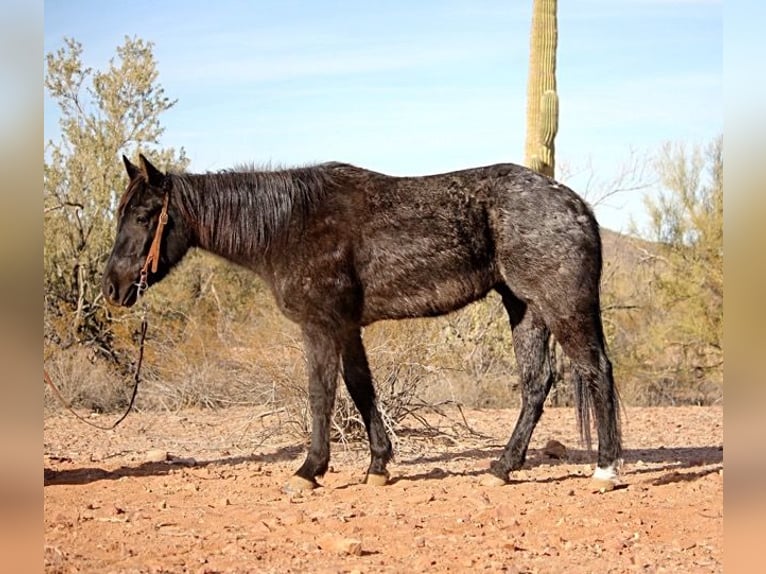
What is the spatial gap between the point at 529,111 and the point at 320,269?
21.6ft

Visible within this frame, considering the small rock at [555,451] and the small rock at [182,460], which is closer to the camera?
the small rock at [182,460]

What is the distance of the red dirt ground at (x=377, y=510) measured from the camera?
525cm

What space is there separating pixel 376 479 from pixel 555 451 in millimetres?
2338

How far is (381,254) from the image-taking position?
7254mm

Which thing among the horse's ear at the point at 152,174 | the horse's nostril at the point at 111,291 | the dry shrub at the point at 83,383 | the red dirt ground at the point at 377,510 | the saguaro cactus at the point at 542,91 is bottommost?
the red dirt ground at the point at 377,510

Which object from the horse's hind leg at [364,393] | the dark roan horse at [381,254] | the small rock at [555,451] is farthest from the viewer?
the small rock at [555,451]

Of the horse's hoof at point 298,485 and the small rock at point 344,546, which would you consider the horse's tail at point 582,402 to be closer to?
the horse's hoof at point 298,485

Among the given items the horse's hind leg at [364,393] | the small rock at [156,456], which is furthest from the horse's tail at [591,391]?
the small rock at [156,456]

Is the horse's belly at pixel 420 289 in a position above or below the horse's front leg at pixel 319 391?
above

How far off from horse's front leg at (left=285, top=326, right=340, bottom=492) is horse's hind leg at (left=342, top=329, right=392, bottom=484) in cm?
36

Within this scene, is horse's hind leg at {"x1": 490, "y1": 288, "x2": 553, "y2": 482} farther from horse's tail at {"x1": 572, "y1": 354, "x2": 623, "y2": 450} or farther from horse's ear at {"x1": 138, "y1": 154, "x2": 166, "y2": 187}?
horse's ear at {"x1": 138, "y1": 154, "x2": 166, "y2": 187}

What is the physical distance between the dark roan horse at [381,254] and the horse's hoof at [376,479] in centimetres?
2

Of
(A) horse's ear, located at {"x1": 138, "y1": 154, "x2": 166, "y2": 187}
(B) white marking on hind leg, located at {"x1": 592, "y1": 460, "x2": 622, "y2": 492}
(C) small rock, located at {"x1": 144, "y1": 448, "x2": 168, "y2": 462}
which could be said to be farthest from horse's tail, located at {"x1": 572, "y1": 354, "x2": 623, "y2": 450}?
(C) small rock, located at {"x1": 144, "y1": 448, "x2": 168, "y2": 462}
